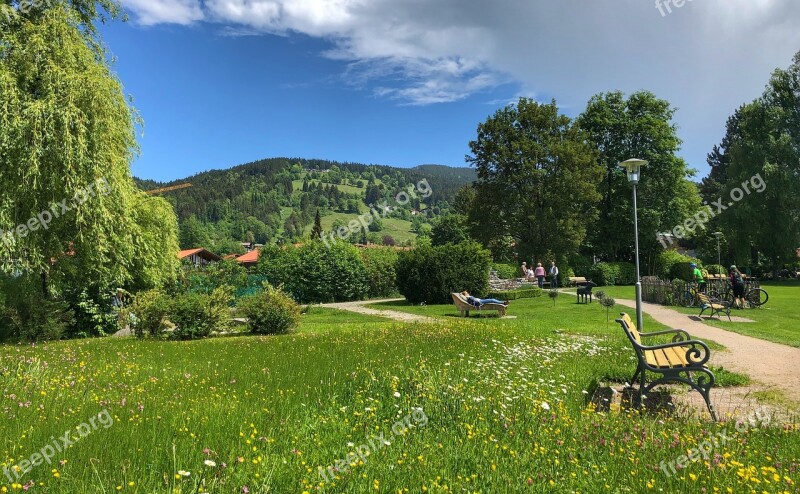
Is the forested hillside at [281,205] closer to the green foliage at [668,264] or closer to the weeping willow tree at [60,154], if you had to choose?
the green foliage at [668,264]

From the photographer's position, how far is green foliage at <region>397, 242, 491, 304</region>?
2370 centimetres

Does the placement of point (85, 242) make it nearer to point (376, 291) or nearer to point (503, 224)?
point (376, 291)

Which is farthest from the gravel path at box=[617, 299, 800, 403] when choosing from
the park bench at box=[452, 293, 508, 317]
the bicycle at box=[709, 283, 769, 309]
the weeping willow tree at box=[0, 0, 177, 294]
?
the weeping willow tree at box=[0, 0, 177, 294]

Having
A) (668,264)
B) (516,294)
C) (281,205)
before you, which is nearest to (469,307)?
(516,294)

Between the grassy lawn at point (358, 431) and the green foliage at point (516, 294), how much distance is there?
16.1 meters

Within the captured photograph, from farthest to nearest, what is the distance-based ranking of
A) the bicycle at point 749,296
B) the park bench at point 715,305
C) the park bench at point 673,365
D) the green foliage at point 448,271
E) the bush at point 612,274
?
the bush at point 612,274, the green foliage at point 448,271, the bicycle at point 749,296, the park bench at point 715,305, the park bench at point 673,365

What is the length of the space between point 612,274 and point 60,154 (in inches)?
1289

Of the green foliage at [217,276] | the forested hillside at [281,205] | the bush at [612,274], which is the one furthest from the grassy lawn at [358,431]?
the forested hillside at [281,205]

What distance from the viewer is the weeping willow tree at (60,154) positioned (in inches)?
518

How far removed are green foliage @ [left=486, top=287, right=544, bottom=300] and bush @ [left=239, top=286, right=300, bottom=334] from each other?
12.6m

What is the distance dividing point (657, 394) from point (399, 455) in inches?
160

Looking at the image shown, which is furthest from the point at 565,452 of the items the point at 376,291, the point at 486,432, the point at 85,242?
the point at 376,291

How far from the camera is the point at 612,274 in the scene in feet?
115

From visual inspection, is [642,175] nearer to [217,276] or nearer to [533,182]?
[533,182]
